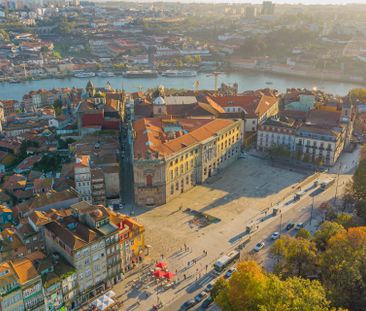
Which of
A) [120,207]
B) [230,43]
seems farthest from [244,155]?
[230,43]

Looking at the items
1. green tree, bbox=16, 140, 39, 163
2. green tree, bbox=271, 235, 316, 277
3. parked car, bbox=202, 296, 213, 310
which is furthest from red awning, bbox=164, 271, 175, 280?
green tree, bbox=16, 140, 39, 163

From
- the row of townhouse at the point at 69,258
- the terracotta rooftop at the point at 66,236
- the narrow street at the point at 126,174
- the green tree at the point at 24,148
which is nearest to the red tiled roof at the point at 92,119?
the narrow street at the point at 126,174

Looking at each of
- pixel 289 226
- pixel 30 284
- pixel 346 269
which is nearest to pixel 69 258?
pixel 30 284

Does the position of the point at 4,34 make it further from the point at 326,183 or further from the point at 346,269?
the point at 346,269

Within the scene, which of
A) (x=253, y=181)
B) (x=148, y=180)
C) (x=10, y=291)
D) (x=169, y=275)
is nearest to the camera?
(x=10, y=291)

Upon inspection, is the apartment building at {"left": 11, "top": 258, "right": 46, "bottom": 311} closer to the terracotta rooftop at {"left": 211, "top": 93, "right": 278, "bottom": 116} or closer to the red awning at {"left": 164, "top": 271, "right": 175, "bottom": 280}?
the red awning at {"left": 164, "top": 271, "right": 175, "bottom": 280}

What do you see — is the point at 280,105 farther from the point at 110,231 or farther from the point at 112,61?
the point at 112,61

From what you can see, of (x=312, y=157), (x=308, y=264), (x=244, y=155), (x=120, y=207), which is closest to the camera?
(x=308, y=264)
